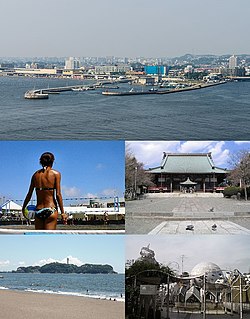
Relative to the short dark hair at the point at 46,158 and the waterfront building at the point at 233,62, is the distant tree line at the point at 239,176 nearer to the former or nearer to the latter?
the short dark hair at the point at 46,158

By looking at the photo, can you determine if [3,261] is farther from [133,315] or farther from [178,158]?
[178,158]

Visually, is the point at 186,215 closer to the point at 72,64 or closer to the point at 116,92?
the point at 72,64

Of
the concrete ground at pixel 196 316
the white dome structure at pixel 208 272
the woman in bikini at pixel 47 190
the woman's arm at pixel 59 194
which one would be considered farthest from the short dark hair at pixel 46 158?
the concrete ground at pixel 196 316

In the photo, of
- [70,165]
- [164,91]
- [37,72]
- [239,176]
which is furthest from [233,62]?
[70,165]

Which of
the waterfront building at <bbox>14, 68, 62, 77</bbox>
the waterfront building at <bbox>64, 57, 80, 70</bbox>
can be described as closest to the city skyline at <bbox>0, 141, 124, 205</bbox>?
the waterfront building at <bbox>64, 57, 80, 70</bbox>

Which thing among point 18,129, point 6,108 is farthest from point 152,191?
point 6,108

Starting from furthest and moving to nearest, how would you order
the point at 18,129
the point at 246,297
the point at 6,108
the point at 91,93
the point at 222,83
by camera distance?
the point at 222,83, the point at 91,93, the point at 6,108, the point at 18,129, the point at 246,297

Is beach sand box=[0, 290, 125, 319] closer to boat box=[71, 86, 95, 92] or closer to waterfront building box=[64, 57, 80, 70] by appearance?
waterfront building box=[64, 57, 80, 70]
